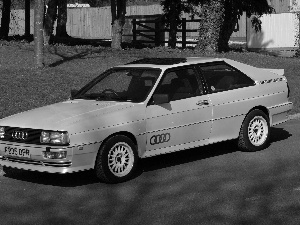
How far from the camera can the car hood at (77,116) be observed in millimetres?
Result: 8953

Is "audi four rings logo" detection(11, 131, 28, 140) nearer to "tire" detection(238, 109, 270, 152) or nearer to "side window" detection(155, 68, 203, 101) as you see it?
"side window" detection(155, 68, 203, 101)

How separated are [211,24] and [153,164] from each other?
52.9 ft

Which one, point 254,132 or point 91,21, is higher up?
point 91,21

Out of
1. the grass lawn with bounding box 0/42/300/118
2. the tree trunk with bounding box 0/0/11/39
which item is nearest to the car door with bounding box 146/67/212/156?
the grass lawn with bounding box 0/42/300/118

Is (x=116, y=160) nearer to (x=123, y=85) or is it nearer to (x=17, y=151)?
(x=17, y=151)

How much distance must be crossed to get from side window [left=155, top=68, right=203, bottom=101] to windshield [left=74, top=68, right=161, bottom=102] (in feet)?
0.51

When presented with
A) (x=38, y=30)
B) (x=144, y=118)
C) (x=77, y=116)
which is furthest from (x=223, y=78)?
(x=38, y=30)

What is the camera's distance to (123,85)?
34.3 ft

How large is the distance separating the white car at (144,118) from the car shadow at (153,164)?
0.45 m

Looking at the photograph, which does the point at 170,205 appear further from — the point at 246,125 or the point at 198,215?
the point at 246,125

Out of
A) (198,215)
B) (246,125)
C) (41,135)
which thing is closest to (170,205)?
(198,215)

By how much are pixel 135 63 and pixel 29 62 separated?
10485 mm

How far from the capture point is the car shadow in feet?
31.2

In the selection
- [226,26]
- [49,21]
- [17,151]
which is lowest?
[17,151]
